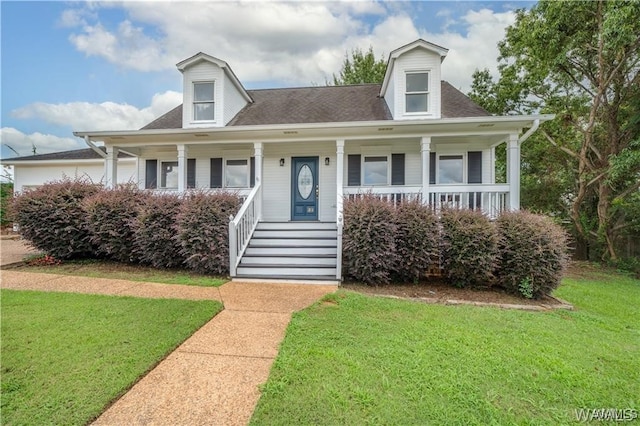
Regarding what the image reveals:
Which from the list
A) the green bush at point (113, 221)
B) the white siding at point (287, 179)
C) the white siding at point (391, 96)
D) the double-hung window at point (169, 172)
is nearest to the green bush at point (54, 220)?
the green bush at point (113, 221)

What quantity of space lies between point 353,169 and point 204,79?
18.1 feet

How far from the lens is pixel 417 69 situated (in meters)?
8.98

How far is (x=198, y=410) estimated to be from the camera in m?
2.25

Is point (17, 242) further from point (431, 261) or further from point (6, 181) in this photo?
point (431, 261)

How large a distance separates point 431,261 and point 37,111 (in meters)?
19.5

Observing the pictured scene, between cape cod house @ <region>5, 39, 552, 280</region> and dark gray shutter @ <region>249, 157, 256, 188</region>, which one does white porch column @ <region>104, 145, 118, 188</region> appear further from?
dark gray shutter @ <region>249, 157, 256, 188</region>

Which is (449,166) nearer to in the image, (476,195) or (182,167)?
(476,195)

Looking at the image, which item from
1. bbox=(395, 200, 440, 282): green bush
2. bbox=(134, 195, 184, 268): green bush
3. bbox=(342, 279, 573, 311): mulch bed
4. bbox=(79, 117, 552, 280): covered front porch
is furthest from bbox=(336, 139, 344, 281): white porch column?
bbox=(134, 195, 184, 268): green bush

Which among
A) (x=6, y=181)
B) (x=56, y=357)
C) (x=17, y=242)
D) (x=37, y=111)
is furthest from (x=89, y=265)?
(x=6, y=181)

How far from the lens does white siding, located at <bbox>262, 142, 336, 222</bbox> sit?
9789 millimetres

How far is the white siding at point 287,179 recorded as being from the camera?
385 inches

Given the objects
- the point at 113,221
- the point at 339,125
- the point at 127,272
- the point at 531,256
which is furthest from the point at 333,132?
the point at 127,272

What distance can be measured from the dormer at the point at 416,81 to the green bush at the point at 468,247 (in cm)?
398

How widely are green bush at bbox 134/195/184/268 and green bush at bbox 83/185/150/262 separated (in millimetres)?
351
